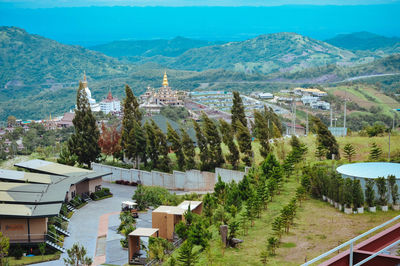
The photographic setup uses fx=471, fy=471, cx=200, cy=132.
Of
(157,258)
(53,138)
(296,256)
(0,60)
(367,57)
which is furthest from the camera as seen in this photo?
(367,57)

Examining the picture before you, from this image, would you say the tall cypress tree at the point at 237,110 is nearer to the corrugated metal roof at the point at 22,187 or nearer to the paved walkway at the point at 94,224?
the paved walkway at the point at 94,224

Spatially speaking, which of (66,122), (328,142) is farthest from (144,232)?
(66,122)

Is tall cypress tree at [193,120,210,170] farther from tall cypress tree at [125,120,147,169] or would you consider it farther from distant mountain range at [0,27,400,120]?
distant mountain range at [0,27,400,120]

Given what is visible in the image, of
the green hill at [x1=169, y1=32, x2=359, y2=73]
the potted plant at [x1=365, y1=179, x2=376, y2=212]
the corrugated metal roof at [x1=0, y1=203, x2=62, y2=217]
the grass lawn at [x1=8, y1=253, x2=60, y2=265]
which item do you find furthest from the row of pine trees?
the green hill at [x1=169, y1=32, x2=359, y2=73]

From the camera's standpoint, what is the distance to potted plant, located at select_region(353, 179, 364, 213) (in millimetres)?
14078

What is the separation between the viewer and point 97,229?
711 inches

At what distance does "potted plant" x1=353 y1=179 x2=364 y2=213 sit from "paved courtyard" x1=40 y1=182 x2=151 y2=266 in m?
7.22

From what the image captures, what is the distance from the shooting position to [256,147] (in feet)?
85.0

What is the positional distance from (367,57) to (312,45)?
1830cm

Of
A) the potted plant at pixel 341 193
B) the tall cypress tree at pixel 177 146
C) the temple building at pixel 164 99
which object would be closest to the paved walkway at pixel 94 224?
the tall cypress tree at pixel 177 146

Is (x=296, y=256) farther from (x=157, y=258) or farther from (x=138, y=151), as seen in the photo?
(x=138, y=151)

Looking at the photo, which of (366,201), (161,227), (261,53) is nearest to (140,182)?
(161,227)

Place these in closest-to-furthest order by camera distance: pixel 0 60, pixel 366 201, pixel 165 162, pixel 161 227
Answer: pixel 366 201, pixel 161 227, pixel 165 162, pixel 0 60

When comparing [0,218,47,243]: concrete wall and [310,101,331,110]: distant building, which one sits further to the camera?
[310,101,331,110]: distant building
